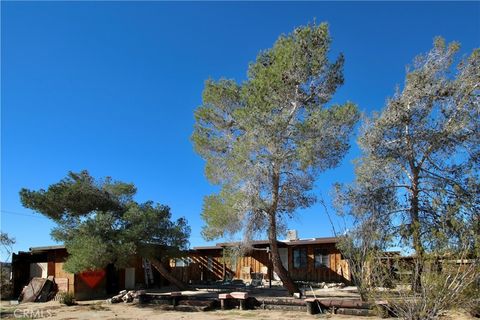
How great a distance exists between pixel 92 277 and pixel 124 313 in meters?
7.55

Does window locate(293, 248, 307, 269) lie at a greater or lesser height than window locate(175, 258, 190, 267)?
greater

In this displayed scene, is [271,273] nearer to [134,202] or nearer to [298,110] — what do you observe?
[134,202]

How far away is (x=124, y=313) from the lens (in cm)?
1695

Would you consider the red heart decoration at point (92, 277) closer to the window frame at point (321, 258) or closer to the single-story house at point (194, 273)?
the single-story house at point (194, 273)

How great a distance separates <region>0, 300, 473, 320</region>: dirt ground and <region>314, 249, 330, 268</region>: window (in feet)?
36.0

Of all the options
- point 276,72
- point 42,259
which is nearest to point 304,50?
point 276,72

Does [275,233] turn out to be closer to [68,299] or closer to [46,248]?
[68,299]

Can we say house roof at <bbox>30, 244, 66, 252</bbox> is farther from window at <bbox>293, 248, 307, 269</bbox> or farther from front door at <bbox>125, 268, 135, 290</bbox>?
window at <bbox>293, 248, 307, 269</bbox>

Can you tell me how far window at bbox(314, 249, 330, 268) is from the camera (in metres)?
26.3

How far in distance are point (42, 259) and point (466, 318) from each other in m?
21.7

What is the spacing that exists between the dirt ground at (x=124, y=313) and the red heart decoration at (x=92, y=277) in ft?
9.00

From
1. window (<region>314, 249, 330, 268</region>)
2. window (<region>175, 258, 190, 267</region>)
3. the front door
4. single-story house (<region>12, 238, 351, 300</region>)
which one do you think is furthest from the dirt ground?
window (<region>314, 249, 330, 268</region>)

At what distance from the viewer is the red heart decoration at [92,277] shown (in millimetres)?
23328

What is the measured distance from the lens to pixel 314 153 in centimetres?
1777
